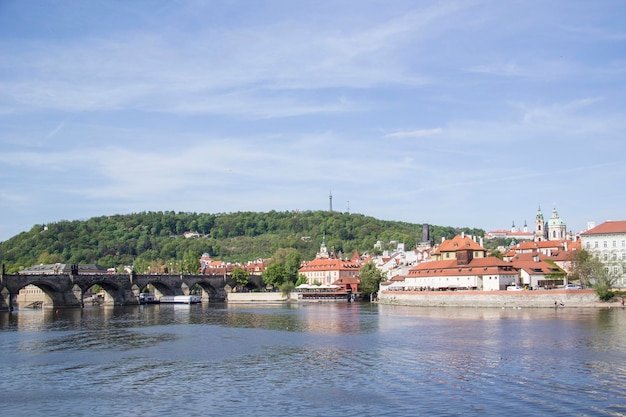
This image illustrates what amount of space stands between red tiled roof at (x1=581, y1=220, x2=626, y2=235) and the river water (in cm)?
3770

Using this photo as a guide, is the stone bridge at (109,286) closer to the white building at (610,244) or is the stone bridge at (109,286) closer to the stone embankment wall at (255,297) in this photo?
the stone embankment wall at (255,297)

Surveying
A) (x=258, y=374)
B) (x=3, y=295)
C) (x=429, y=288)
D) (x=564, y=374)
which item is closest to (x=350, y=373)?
(x=258, y=374)

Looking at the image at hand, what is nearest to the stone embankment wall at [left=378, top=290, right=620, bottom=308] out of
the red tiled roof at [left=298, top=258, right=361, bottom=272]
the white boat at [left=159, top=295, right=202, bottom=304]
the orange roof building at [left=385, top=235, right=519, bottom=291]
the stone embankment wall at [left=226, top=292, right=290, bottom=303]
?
the orange roof building at [left=385, top=235, right=519, bottom=291]

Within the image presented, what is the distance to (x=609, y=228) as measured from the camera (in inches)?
3755

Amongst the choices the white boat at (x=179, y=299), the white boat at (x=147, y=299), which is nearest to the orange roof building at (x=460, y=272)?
the white boat at (x=179, y=299)

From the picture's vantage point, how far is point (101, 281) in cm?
12075

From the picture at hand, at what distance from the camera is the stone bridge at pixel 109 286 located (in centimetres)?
10462

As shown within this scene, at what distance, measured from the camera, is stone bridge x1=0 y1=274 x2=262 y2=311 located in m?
105

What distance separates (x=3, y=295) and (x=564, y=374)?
8913cm

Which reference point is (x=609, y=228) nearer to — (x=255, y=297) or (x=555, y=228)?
(x=255, y=297)

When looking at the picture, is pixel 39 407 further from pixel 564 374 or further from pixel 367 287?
pixel 367 287

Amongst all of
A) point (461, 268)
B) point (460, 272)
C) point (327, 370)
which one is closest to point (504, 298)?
point (460, 272)

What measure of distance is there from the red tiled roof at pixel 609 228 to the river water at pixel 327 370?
3770cm

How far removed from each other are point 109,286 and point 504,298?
7214cm
